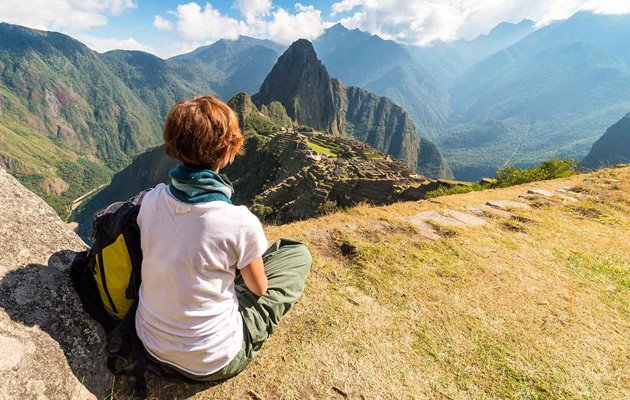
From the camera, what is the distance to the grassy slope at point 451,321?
3416 millimetres

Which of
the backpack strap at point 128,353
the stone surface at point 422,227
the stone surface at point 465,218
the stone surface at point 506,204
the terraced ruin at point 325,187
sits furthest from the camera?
the terraced ruin at point 325,187

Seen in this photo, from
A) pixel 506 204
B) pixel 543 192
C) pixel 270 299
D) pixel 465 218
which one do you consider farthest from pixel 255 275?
pixel 543 192

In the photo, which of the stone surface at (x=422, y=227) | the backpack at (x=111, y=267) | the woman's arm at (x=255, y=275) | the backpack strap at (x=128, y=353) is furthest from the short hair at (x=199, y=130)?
the stone surface at (x=422, y=227)

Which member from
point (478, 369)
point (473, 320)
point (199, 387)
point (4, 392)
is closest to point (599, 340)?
point (473, 320)

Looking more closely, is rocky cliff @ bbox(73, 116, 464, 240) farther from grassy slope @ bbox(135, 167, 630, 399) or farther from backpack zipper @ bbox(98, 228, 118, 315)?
backpack zipper @ bbox(98, 228, 118, 315)

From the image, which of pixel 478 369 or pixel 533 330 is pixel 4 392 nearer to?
pixel 478 369

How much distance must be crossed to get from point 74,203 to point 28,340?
8992 inches

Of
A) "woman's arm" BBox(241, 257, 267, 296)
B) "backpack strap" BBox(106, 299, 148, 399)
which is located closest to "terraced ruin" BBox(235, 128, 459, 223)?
"backpack strap" BBox(106, 299, 148, 399)

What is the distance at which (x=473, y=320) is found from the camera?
442 centimetres

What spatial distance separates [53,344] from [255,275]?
1752mm

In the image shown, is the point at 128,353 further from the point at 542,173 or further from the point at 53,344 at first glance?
the point at 542,173

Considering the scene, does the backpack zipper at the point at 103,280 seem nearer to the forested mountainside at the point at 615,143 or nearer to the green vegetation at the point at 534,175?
the green vegetation at the point at 534,175

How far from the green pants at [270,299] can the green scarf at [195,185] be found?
4.86ft

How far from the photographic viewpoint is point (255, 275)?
A: 2912mm
